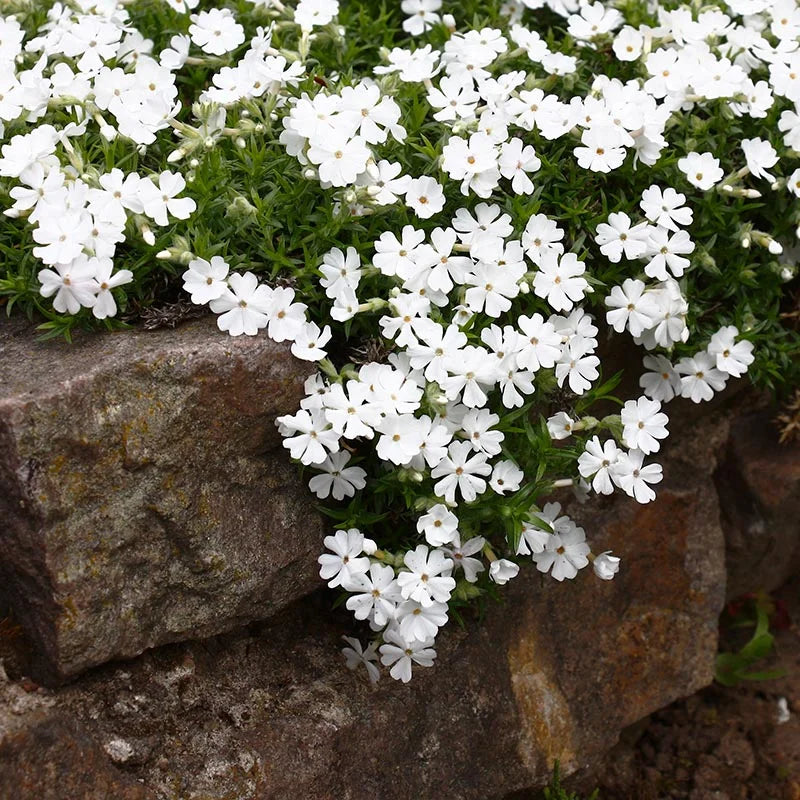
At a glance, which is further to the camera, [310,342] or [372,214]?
[372,214]

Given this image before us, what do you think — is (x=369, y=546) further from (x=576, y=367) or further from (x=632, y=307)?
(x=632, y=307)

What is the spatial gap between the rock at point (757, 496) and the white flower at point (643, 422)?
1.09 m

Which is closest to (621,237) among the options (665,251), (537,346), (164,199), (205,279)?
(665,251)

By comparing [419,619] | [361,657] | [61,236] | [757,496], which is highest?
[61,236]

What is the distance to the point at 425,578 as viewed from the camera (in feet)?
10.7

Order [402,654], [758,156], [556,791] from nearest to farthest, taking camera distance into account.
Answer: [402,654], [758,156], [556,791]

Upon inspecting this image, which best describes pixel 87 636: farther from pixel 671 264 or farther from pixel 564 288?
pixel 671 264

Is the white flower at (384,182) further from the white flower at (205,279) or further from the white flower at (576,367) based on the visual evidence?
the white flower at (576,367)

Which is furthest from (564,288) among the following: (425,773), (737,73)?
(425,773)

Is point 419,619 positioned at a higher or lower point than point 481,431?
lower

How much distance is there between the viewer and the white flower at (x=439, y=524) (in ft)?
10.7

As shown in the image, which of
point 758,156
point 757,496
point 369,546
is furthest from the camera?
point 757,496

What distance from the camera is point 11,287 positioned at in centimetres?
332

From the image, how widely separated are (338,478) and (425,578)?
17.6 inches
